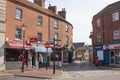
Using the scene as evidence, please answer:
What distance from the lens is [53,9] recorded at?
50.2m

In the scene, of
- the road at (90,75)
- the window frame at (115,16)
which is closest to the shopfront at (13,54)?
the road at (90,75)

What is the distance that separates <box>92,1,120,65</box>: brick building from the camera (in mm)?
41344

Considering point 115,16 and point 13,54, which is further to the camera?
point 115,16

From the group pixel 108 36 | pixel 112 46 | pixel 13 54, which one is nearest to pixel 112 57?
pixel 112 46

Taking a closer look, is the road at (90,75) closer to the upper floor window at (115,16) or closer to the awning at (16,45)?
the awning at (16,45)

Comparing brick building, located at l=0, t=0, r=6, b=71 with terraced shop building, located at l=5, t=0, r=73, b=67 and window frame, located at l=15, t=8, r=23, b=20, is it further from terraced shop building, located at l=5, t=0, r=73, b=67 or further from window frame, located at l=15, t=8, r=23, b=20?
window frame, located at l=15, t=8, r=23, b=20

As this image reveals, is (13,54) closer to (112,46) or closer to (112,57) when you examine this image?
(112,46)

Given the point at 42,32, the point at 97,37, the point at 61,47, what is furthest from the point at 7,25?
the point at 97,37

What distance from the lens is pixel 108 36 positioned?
4325 centimetres

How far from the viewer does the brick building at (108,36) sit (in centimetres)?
4134

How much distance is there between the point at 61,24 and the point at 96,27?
6.06 m

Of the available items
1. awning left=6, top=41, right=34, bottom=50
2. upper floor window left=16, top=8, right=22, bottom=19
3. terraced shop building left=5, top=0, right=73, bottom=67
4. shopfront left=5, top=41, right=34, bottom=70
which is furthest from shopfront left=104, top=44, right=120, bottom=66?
upper floor window left=16, top=8, right=22, bottom=19

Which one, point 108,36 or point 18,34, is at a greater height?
point 108,36

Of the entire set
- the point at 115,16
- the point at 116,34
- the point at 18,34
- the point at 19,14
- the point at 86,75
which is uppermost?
the point at 115,16
